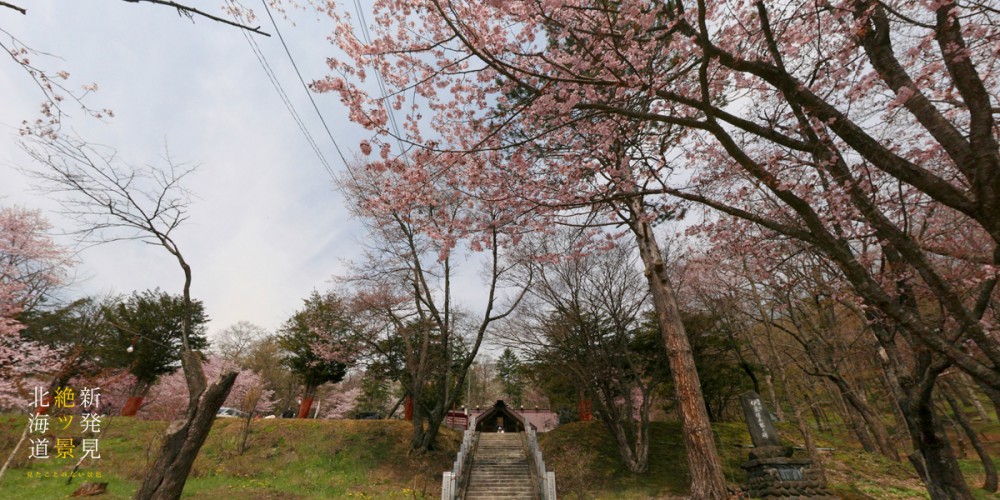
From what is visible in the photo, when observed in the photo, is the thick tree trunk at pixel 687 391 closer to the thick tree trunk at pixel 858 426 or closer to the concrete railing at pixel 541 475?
the concrete railing at pixel 541 475

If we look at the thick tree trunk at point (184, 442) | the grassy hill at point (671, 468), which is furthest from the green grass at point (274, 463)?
the thick tree trunk at point (184, 442)

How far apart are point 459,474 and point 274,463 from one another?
23.1 feet

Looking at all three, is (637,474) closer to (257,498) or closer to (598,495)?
(598,495)

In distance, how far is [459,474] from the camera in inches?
520

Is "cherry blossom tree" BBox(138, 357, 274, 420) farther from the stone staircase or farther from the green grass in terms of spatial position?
the stone staircase

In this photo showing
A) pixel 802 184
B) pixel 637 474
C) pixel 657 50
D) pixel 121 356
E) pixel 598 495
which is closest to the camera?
pixel 657 50

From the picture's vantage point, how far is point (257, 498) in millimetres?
10641

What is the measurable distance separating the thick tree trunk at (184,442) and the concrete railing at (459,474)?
7.07 meters

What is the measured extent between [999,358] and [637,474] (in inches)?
497

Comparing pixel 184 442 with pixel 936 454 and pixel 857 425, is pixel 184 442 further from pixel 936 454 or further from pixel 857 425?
pixel 857 425

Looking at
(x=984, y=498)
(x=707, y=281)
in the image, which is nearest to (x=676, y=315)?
(x=707, y=281)

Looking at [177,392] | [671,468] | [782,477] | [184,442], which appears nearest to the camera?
[184,442]

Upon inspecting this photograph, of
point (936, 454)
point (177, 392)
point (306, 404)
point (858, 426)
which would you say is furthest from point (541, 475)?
point (177, 392)

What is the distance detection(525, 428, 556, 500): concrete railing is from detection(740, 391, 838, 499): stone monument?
584cm
